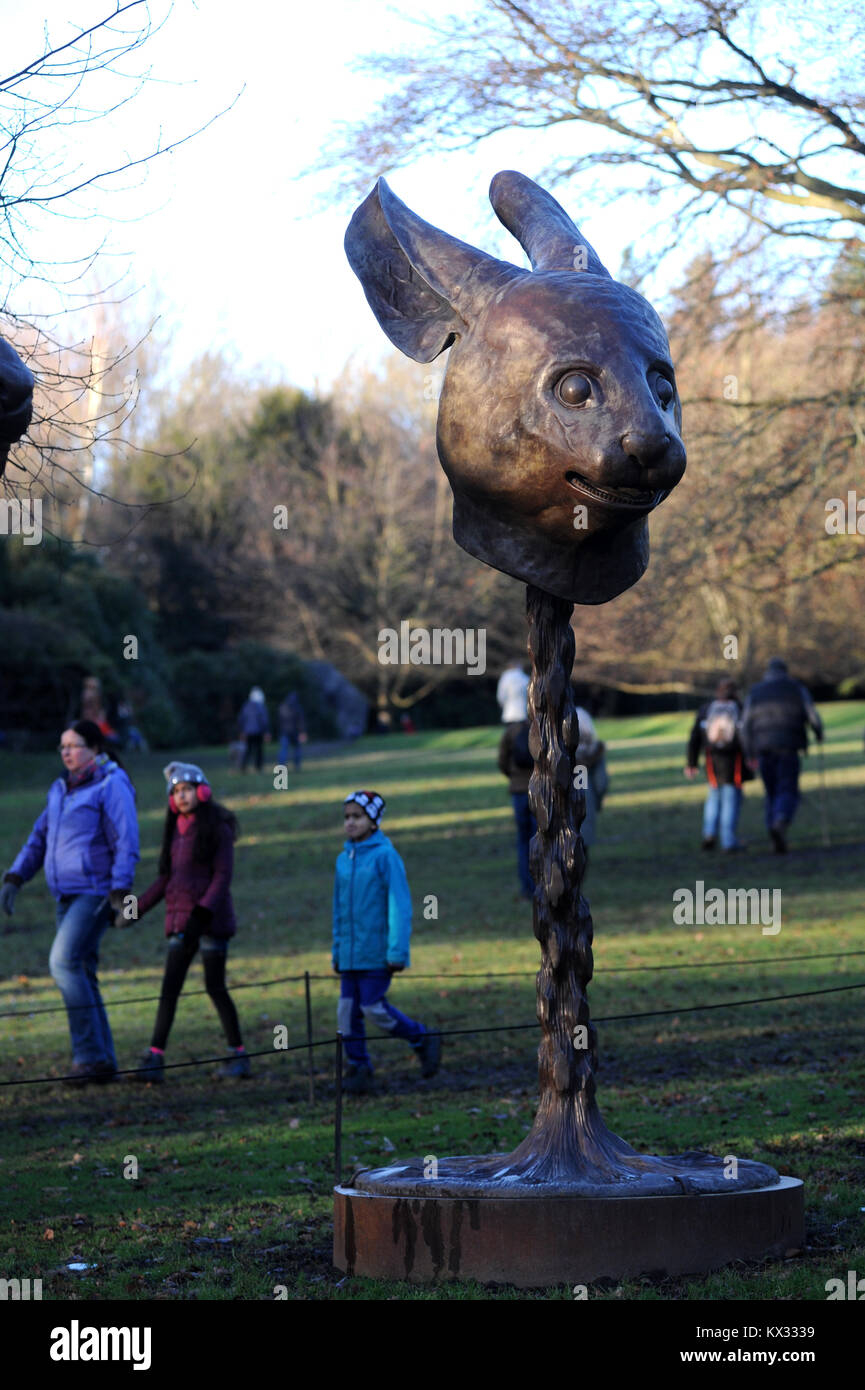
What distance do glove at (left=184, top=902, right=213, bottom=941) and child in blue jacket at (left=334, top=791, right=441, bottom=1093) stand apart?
2.82ft

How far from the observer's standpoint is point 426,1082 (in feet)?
34.5

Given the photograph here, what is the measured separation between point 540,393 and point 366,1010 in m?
5.17

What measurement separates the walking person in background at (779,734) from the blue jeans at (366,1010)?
9.93m

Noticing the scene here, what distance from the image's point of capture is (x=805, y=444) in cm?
1670

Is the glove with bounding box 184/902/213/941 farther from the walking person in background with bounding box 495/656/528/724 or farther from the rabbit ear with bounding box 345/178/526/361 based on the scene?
the walking person in background with bounding box 495/656/528/724

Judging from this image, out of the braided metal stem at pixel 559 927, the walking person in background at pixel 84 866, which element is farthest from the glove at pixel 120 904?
the braided metal stem at pixel 559 927

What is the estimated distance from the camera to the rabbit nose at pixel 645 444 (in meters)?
6.19

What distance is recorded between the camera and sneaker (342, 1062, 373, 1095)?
1030 cm

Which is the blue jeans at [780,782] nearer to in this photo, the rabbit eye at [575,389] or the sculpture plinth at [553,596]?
the sculpture plinth at [553,596]

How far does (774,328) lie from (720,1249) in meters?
12.7

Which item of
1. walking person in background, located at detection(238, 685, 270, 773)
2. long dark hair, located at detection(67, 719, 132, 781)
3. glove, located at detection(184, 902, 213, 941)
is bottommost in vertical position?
glove, located at detection(184, 902, 213, 941)

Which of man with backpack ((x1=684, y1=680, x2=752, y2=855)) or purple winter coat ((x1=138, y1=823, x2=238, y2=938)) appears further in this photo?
man with backpack ((x1=684, y1=680, x2=752, y2=855))

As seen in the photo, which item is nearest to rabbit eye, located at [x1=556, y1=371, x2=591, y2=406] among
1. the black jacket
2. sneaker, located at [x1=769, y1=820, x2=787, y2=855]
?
the black jacket

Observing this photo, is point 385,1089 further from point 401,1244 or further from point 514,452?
point 514,452
